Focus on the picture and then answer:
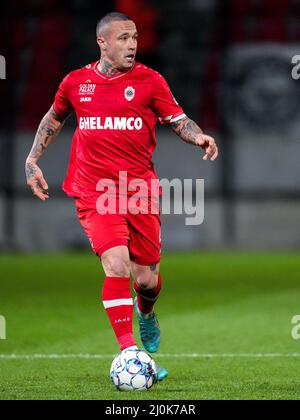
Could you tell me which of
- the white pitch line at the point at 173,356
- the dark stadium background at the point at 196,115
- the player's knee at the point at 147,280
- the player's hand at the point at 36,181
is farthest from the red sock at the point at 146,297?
the dark stadium background at the point at 196,115

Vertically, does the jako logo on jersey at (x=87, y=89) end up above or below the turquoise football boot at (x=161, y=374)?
above

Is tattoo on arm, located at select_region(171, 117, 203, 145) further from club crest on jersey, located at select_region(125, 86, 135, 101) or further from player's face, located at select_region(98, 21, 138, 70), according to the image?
player's face, located at select_region(98, 21, 138, 70)

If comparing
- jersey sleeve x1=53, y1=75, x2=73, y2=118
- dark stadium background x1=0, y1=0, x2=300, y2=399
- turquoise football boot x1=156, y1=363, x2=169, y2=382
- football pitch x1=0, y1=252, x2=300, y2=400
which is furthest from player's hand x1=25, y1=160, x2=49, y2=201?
dark stadium background x1=0, y1=0, x2=300, y2=399

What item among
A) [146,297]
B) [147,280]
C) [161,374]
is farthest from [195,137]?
[161,374]

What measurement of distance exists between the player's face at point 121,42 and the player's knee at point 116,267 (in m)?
1.17

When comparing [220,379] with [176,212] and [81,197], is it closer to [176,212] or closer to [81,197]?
[81,197]

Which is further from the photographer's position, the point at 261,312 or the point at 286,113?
the point at 286,113

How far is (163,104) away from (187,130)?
217mm

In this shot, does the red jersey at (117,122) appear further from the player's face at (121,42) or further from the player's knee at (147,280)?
the player's knee at (147,280)

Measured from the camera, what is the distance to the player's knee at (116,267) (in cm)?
611

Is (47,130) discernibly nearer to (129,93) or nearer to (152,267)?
(129,93)

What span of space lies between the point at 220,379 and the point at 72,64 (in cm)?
1418
